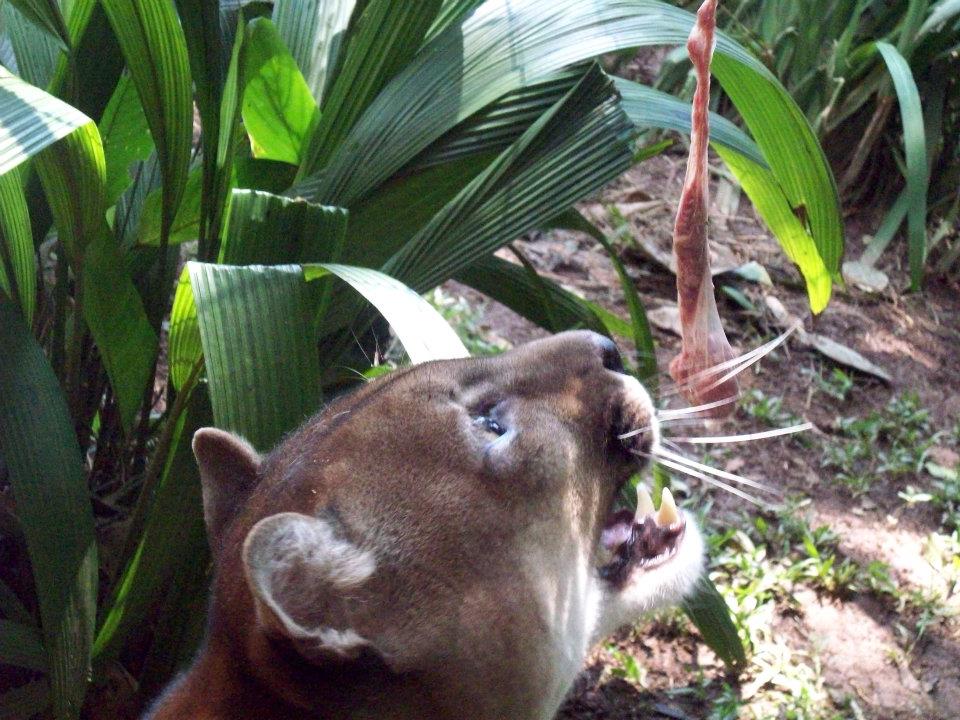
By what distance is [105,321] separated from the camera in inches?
105

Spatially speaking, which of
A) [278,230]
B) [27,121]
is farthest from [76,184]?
[278,230]

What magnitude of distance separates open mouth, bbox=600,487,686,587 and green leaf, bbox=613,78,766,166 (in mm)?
1150

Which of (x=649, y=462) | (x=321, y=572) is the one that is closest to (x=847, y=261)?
(x=649, y=462)

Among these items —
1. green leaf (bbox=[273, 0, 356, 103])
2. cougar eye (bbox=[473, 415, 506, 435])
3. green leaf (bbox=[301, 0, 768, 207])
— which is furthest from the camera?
green leaf (bbox=[273, 0, 356, 103])

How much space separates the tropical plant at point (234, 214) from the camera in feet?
7.81

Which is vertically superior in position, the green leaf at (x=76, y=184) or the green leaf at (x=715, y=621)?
the green leaf at (x=76, y=184)

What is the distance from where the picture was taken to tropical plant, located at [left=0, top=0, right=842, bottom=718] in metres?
2.38

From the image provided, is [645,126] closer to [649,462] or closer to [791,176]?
[791,176]

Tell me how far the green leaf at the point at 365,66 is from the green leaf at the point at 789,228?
3.11ft

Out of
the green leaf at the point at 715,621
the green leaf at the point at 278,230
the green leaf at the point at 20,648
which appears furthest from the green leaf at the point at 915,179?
the green leaf at the point at 20,648

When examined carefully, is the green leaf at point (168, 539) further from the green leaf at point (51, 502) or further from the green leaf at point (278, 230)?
the green leaf at point (278, 230)

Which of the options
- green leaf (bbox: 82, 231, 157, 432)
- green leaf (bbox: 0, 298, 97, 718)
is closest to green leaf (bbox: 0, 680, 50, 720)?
green leaf (bbox: 0, 298, 97, 718)

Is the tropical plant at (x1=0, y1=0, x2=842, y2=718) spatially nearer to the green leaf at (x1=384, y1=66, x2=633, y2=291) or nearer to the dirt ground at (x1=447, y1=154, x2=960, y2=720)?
the green leaf at (x1=384, y1=66, x2=633, y2=291)

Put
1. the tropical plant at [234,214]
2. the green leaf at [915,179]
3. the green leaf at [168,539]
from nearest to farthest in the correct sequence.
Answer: the tropical plant at [234,214] < the green leaf at [168,539] < the green leaf at [915,179]
